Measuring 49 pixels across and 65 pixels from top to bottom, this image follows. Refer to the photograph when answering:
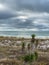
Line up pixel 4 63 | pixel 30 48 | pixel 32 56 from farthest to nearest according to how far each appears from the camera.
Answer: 1. pixel 30 48
2. pixel 4 63
3. pixel 32 56

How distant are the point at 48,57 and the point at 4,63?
6.83 m

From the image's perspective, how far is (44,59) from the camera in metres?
30.4

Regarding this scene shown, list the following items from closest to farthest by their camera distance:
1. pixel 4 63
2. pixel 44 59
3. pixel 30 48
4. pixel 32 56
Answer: pixel 32 56 < pixel 4 63 < pixel 44 59 < pixel 30 48

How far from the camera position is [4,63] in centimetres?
2708

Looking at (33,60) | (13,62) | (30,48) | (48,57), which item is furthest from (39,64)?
(30,48)

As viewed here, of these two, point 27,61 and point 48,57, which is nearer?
point 27,61

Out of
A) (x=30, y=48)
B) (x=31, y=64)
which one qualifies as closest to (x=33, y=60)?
(x=31, y=64)

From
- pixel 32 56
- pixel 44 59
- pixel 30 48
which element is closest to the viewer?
pixel 32 56

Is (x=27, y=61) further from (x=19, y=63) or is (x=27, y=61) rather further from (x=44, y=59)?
(x=44, y=59)

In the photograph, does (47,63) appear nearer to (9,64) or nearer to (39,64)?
(39,64)

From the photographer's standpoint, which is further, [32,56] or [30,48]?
[30,48]

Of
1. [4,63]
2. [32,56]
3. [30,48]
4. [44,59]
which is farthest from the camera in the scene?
[30,48]

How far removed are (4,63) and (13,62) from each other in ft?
3.25

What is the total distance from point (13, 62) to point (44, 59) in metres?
4.55
